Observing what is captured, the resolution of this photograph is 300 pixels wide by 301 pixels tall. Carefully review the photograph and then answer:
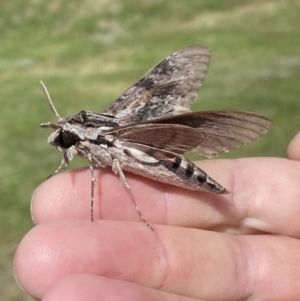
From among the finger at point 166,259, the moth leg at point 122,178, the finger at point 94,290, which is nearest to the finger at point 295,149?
the finger at point 166,259

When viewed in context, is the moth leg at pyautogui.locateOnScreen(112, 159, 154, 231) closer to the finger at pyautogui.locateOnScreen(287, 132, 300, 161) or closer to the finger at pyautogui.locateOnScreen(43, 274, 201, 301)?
the finger at pyautogui.locateOnScreen(43, 274, 201, 301)

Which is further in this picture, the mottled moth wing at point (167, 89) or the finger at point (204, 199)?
the mottled moth wing at point (167, 89)

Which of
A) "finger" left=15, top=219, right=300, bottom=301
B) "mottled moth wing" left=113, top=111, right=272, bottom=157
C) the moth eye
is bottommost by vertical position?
"finger" left=15, top=219, right=300, bottom=301

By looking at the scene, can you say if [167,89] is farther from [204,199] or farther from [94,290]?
[94,290]

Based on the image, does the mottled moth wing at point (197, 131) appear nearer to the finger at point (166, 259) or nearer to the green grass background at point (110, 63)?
the finger at point (166, 259)

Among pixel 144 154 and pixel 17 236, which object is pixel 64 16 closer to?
pixel 17 236

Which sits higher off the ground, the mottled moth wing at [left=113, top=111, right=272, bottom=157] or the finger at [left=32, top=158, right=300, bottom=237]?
the mottled moth wing at [left=113, top=111, right=272, bottom=157]

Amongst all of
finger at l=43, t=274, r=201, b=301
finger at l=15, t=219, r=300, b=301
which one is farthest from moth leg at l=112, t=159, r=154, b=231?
finger at l=43, t=274, r=201, b=301
